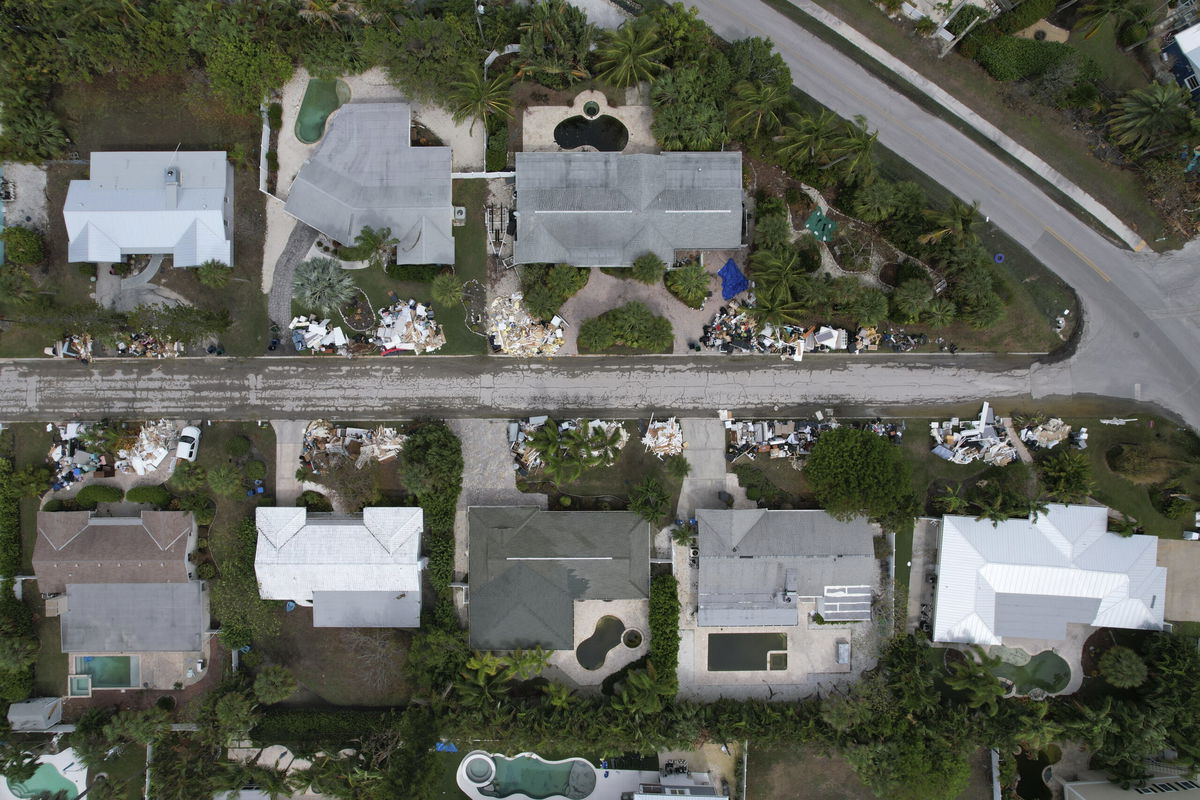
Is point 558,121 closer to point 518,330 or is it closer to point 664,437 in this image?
point 518,330

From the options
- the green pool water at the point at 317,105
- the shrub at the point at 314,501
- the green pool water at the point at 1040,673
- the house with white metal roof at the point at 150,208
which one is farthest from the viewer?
the green pool water at the point at 317,105

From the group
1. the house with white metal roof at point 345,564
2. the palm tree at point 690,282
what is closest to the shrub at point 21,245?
the house with white metal roof at point 345,564

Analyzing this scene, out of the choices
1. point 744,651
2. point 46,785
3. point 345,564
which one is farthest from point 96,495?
point 744,651

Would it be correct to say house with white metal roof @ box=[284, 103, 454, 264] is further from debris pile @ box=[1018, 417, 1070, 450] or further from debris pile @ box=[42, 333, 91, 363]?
debris pile @ box=[1018, 417, 1070, 450]

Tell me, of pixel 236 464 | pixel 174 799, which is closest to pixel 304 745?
pixel 174 799

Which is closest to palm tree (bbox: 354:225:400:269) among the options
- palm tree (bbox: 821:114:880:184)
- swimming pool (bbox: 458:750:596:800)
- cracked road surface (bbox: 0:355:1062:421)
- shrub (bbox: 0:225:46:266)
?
cracked road surface (bbox: 0:355:1062:421)

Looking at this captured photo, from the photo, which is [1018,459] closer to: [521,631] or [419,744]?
[521,631]

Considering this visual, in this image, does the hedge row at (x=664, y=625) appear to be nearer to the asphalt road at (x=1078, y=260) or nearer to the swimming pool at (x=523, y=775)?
the swimming pool at (x=523, y=775)
